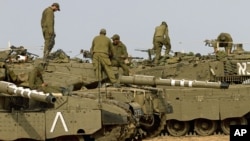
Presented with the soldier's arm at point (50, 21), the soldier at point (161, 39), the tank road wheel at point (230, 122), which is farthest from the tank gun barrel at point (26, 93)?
the soldier at point (161, 39)

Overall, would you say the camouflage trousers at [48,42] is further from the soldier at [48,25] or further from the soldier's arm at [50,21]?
the soldier's arm at [50,21]

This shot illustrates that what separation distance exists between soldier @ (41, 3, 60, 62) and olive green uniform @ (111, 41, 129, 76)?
2.00m

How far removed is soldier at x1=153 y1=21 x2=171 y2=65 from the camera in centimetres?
2909

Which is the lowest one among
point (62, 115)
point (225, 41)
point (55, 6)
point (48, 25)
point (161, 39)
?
point (62, 115)

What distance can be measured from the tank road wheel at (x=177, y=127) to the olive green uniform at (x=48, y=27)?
5.34 m

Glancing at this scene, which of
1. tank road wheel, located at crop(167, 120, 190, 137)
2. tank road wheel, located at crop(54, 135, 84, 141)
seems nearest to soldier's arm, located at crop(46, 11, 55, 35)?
tank road wheel, located at crop(54, 135, 84, 141)

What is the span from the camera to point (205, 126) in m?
25.3

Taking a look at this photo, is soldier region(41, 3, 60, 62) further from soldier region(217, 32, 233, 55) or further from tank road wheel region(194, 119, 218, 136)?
soldier region(217, 32, 233, 55)

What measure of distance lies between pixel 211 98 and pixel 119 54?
3.45 meters

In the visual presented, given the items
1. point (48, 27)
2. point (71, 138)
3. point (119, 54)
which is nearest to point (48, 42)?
point (48, 27)

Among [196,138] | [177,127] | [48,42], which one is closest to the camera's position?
[48,42]

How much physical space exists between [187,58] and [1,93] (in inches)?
412

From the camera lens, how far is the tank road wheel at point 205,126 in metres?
25.1

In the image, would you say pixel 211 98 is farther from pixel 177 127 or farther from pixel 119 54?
pixel 119 54
